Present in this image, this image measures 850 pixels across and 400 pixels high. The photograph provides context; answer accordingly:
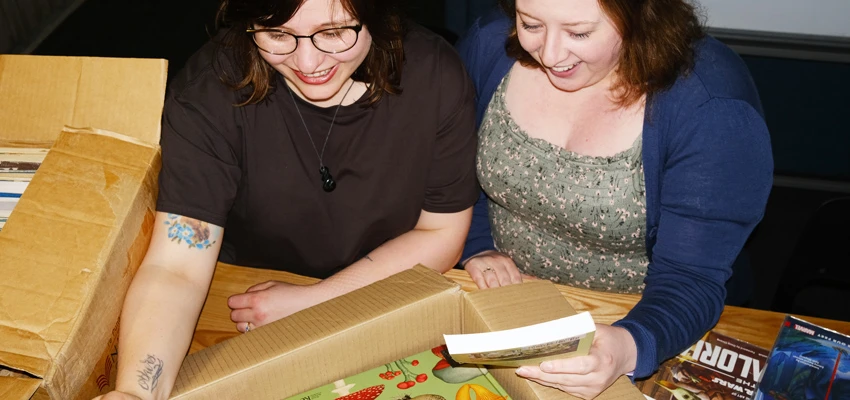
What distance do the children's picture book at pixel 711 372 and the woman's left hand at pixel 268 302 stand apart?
0.67 meters

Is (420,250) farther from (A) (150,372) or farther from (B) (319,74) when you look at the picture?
(A) (150,372)

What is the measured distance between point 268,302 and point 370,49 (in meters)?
0.54

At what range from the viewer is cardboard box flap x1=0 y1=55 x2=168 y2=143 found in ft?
4.61

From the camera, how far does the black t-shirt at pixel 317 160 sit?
147cm

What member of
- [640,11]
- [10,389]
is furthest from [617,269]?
[10,389]

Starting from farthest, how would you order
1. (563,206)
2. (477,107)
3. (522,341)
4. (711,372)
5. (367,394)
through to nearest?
(477,107) → (563,206) → (711,372) → (367,394) → (522,341)

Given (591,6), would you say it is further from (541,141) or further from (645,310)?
(645,310)

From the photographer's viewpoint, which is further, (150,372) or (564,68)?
(564,68)

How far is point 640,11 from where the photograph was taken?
1374 millimetres

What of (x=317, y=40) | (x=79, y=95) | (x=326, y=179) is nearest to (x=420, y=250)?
(x=326, y=179)

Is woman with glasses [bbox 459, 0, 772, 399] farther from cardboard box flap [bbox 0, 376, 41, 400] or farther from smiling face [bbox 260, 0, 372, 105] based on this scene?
cardboard box flap [bbox 0, 376, 41, 400]

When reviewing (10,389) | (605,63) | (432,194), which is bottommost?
(10,389)

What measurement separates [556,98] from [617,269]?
1.38 feet

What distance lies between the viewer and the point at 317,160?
1.60 metres
